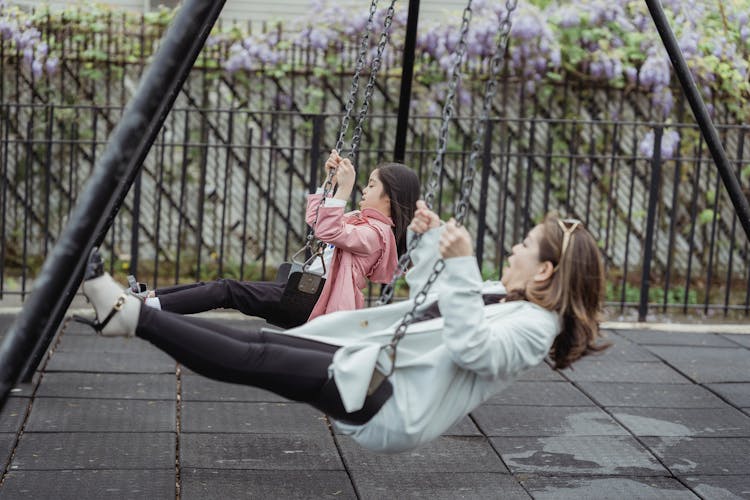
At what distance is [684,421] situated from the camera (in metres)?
5.28

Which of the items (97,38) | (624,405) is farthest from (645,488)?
(97,38)

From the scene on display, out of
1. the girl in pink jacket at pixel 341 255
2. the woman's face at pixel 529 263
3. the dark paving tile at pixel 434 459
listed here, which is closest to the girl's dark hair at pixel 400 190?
the girl in pink jacket at pixel 341 255

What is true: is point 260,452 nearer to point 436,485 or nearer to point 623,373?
point 436,485

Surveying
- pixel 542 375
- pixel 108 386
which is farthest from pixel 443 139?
pixel 542 375

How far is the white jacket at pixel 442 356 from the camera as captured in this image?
117 inches

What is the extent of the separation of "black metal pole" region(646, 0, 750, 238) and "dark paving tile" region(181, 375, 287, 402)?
7.31ft

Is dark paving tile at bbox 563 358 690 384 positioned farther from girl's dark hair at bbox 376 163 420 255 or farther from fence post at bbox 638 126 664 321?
girl's dark hair at bbox 376 163 420 255

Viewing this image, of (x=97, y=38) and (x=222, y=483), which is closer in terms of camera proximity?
(x=222, y=483)

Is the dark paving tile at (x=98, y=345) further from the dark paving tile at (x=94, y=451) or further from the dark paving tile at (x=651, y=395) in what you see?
the dark paving tile at (x=651, y=395)

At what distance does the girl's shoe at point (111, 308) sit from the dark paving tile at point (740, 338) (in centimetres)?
508

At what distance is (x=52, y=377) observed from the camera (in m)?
5.63

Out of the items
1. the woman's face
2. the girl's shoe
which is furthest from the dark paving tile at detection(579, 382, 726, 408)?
the girl's shoe

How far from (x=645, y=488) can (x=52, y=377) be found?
9.61ft

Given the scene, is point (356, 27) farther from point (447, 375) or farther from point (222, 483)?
point (447, 375)
